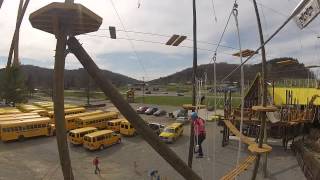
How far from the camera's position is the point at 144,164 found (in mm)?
29922

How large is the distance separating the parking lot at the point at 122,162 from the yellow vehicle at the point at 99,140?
59 centimetres

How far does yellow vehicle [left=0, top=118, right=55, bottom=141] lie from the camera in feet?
125

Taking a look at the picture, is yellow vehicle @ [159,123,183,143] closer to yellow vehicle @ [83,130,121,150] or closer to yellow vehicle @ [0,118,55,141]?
yellow vehicle @ [83,130,121,150]

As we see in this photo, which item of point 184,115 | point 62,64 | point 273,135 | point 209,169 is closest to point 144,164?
point 209,169

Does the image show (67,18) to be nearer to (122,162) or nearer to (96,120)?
(122,162)

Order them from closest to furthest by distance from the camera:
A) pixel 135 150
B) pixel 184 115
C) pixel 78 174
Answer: pixel 78 174, pixel 135 150, pixel 184 115

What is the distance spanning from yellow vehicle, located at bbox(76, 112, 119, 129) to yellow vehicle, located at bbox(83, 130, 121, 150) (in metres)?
7.33

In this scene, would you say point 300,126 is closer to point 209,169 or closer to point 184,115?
point 209,169

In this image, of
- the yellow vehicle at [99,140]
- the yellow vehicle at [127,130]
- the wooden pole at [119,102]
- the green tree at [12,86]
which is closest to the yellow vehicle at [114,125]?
the yellow vehicle at [127,130]

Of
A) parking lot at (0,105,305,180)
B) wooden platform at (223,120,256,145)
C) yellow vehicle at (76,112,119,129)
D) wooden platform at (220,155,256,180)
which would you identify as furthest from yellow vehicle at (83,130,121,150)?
wooden platform at (220,155,256,180)

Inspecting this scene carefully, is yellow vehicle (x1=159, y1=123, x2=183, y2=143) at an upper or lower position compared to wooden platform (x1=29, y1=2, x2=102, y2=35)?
lower

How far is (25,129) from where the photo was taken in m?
39.6

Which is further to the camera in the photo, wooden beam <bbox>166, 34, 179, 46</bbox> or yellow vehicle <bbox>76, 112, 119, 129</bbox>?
yellow vehicle <bbox>76, 112, 119, 129</bbox>

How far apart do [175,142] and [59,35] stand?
3434cm
